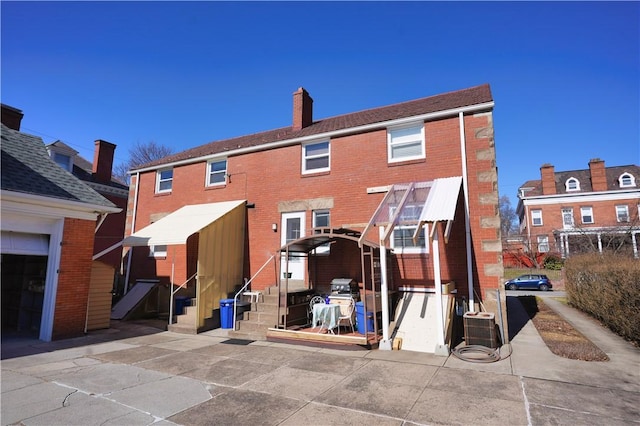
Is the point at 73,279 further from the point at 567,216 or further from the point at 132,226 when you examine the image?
the point at 567,216

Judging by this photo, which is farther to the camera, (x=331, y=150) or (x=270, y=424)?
(x=331, y=150)

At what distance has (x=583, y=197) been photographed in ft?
129

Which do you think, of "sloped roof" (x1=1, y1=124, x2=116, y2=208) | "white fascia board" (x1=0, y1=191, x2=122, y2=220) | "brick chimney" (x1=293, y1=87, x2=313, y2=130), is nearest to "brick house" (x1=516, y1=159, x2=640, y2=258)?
"brick chimney" (x1=293, y1=87, x2=313, y2=130)

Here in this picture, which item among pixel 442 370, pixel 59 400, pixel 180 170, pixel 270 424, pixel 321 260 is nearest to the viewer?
pixel 270 424

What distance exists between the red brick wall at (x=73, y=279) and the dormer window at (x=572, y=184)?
156ft

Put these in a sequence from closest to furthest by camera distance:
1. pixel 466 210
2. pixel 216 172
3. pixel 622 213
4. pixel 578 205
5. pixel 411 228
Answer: pixel 466 210, pixel 411 228, pixel 216 172, pixel 622 213, pixel 578 205

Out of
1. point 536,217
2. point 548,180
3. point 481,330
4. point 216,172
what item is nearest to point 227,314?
point 216,172

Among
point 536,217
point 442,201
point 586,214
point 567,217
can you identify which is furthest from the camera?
point 536,217

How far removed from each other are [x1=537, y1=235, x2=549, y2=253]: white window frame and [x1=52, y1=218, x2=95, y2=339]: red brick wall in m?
42.9

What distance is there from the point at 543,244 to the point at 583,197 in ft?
23.5

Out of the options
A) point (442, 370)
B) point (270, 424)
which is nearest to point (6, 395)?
point (270, 424)

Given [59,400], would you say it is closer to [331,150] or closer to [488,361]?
[488,361]

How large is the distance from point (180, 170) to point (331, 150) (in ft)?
25.7

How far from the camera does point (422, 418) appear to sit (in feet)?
15.2
